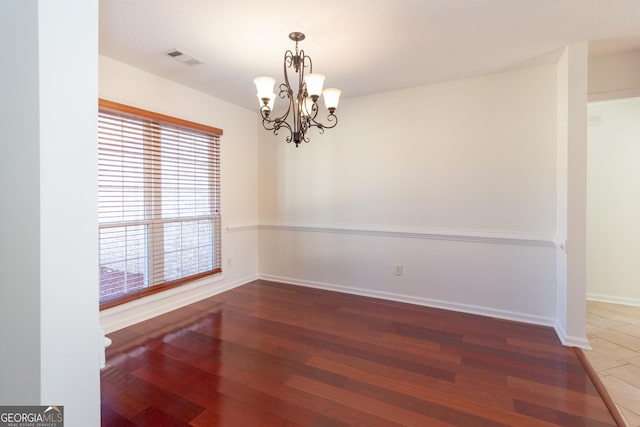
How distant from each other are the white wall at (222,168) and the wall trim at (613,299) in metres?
4.23

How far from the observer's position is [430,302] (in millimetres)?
3324

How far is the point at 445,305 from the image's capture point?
325cm

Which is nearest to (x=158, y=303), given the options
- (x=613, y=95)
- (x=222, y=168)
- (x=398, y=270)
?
(x=222, y=168)

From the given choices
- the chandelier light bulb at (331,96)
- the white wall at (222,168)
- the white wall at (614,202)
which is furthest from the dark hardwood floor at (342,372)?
the chandelier light bulb at (331,96)

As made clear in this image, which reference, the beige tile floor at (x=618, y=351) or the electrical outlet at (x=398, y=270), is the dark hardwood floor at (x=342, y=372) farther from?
the electrical outlet at (x=398, y=270)

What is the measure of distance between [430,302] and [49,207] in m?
3.34

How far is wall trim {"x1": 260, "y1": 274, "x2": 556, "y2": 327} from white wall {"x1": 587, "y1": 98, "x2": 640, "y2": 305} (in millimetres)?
1272

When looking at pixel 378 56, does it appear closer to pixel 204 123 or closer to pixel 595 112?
pixel 204 123

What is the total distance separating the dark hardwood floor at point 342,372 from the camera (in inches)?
66.2

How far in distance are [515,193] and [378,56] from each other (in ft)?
6.07

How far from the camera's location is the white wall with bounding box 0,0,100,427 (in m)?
0.81

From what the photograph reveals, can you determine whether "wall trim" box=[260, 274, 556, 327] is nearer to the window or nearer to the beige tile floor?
the beige tile floor

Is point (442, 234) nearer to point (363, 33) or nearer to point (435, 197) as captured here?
point (435, 197)

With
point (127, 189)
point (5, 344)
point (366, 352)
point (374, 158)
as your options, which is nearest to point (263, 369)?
point (366, 352)
